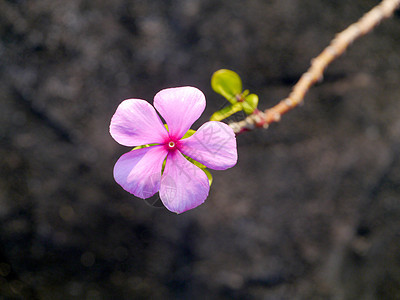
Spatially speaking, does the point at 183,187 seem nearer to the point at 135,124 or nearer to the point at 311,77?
the point at 135,124

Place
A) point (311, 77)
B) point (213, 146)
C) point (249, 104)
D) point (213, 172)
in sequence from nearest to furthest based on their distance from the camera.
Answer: point (213, 146)
point (249, 104)
point (311, 77)
point (213, 172)

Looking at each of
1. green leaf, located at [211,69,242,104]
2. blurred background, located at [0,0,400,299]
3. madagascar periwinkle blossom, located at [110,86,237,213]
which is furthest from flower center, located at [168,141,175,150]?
blurred background, located at [0,0,400,299]

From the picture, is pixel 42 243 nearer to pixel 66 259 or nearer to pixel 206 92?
pixel 66 259

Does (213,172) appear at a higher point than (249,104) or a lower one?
higher

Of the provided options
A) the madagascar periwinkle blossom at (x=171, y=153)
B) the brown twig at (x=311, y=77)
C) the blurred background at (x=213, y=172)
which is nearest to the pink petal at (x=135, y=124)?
the madagascar periwinkle blossom at (x=171, y=153)

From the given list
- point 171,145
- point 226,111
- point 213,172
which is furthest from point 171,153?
point 213,172
